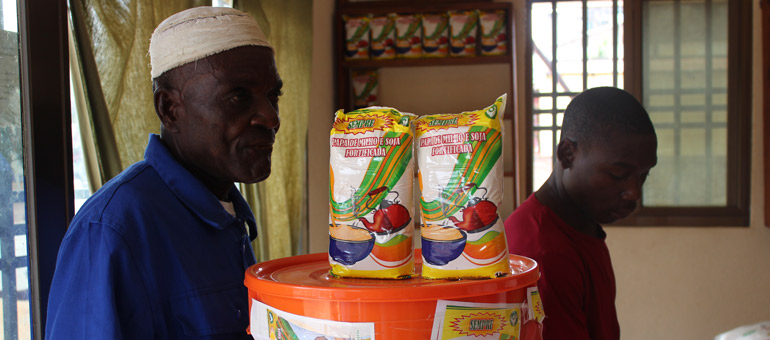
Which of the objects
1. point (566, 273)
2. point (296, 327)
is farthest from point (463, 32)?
point (296, 327)

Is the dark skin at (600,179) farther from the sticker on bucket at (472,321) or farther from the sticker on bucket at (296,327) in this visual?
the sticker on bucket at (296,327)

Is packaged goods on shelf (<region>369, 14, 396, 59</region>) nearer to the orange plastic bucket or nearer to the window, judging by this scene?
the window

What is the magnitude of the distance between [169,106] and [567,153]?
3.10ft

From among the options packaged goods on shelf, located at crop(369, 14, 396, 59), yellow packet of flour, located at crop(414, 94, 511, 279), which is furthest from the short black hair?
packaged goods on shelf, located at crop(369, 14, 396, 59)

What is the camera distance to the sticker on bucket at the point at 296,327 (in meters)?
0.68

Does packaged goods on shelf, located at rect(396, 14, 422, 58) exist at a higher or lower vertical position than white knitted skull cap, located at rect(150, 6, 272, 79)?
higher

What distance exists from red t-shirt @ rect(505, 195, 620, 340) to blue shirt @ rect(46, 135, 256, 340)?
0.60 m

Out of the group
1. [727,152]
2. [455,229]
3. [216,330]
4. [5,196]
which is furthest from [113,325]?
[727,152]

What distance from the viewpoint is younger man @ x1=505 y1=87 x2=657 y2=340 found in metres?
1.31

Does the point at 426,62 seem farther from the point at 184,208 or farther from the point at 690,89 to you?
the point at 184,208

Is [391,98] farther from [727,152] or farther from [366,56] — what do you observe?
[727,152]

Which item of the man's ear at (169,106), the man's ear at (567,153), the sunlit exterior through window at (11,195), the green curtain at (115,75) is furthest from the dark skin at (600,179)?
the sunlit exterior through window at (11,195)

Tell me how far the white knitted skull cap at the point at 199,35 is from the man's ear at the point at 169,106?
40mm

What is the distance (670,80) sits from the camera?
Answer: 3.74 meters
